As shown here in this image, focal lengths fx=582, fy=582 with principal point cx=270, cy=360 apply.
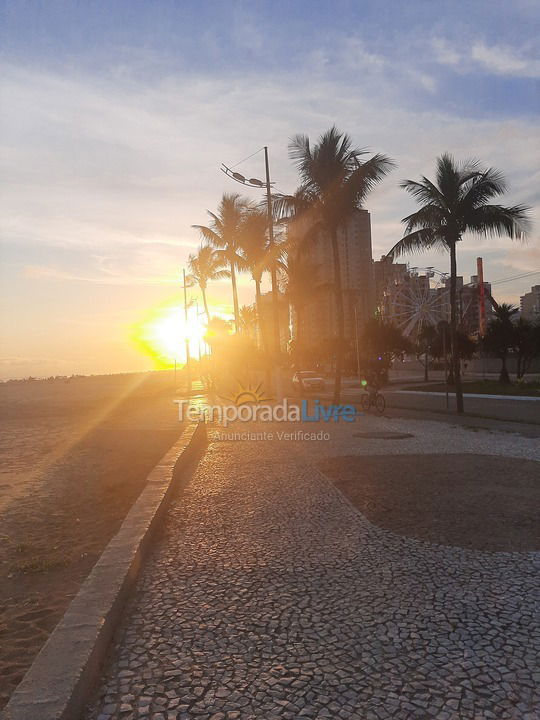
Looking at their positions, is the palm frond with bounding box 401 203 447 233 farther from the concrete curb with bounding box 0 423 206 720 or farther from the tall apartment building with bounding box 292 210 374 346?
the tall apartment building with bounding box 292 210 374 346

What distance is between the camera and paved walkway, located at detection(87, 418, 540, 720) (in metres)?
3.01

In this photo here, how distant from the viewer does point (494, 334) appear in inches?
1671

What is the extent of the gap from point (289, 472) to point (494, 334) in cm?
3627

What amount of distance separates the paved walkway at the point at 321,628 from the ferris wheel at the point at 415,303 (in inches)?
3841

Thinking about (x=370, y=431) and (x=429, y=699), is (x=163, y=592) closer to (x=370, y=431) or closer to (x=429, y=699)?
(x=429, y=699)

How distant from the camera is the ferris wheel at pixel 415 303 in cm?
10088

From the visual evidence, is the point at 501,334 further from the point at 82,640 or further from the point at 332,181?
the point at 82,640

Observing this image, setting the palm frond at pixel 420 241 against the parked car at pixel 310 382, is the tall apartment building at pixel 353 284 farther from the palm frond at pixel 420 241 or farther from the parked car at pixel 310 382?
the palm frond at pixel 420 241

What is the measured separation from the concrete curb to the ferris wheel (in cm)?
9865

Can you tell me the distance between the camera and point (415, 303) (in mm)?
101875

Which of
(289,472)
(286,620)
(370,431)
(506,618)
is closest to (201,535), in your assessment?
(286,620)

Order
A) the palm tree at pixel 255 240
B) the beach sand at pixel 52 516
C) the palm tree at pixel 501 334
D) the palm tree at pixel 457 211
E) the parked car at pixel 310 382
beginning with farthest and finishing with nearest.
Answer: the palm tree at pixel 501 334 → the parked car at pixel 310 382 → the palm tree at pixel 255 240 → the palm tree at pixel 457 211 → the beach sand at pixel 52 516

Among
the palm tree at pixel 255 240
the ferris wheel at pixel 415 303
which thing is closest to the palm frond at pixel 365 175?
the palm tree at pixel 255 240

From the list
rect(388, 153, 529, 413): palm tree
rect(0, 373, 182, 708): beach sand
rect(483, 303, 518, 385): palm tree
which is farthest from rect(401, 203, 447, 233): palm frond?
rect(483, 303, 518, 385): palm tree
